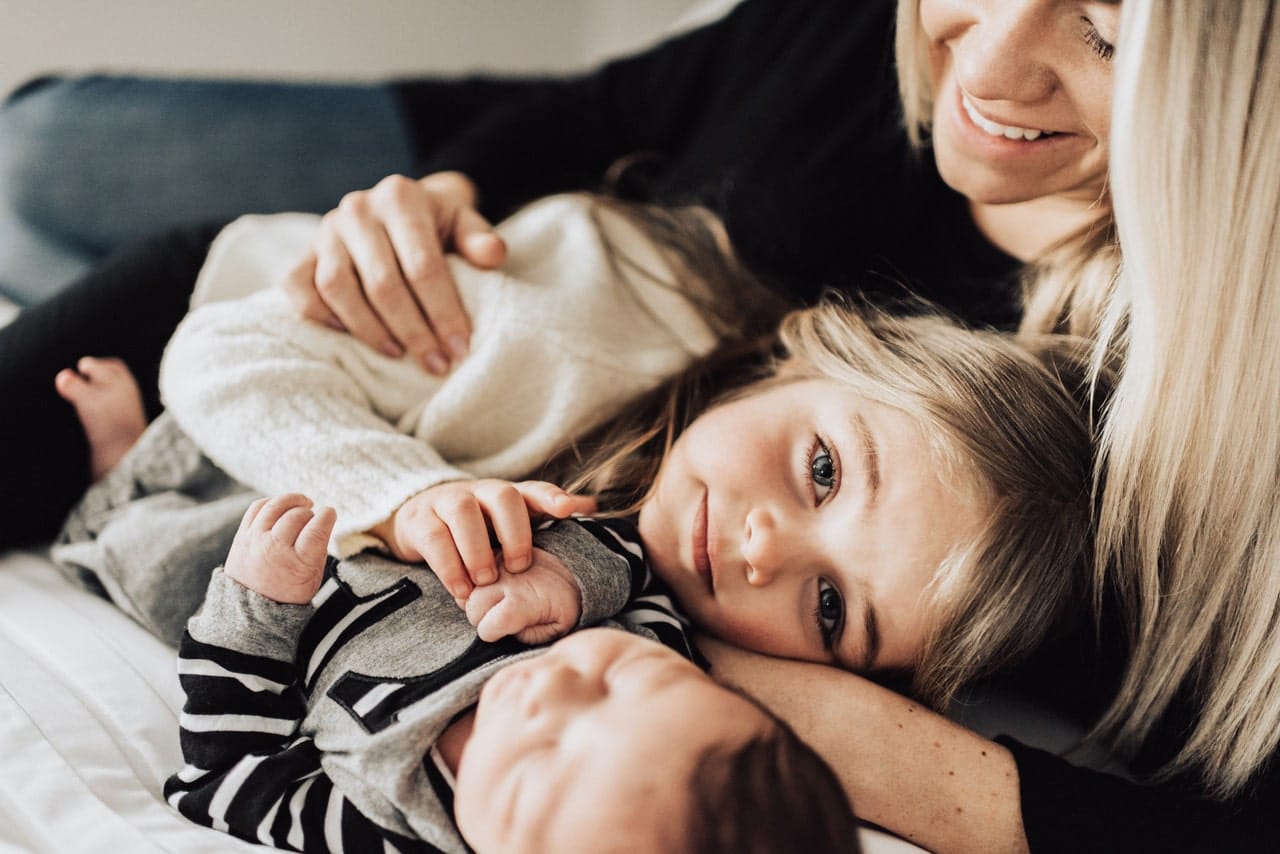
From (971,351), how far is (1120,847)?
0.43 metres

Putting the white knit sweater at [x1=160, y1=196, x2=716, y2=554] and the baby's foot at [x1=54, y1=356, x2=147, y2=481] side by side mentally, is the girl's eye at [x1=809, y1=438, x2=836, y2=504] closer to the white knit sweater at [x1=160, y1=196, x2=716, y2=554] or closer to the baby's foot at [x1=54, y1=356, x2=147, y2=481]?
the white knit sweater at [x1=160, y1=196, x2=716, y2=554]

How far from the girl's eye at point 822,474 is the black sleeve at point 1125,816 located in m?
0.26

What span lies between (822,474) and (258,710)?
0.48m

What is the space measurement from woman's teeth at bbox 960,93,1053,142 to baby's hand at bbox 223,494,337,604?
2.17ft

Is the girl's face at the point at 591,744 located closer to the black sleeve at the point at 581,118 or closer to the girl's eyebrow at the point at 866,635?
the girl's eyebrow at the point at 866,635

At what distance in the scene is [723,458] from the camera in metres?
0.85

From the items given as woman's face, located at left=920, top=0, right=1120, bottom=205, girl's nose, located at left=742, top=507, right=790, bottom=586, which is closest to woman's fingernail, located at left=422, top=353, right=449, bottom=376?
girl's nose, located at left=742, top=507, right=790, bottom=586

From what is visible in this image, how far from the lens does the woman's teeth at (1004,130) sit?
88cm

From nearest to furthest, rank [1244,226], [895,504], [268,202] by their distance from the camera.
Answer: [1244,226], [895,504], [268,202]

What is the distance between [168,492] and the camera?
3.24 feet

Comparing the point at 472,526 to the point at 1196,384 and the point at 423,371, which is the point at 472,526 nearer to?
the point at 423,371

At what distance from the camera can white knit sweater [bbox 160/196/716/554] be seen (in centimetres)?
84

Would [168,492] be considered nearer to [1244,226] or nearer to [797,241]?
[797,241]

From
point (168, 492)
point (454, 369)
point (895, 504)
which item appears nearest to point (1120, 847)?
point (895, 504)
